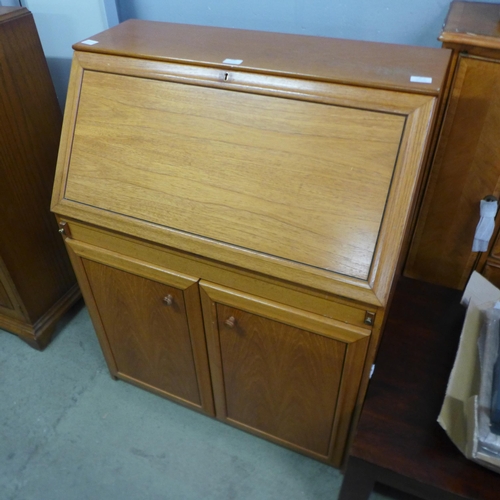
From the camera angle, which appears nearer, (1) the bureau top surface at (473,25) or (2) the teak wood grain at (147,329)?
(1) the bureau top surface at (473,25)

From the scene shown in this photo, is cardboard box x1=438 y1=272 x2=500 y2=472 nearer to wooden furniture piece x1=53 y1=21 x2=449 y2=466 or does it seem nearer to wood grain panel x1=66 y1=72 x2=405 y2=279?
wooden furniture piece x1=53 y1=21 x2=449 y2=466

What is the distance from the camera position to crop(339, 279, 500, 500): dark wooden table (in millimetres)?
883

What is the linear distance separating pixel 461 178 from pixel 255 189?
50 centimetres

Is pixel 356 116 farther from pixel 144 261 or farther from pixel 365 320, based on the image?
pixel 144 261

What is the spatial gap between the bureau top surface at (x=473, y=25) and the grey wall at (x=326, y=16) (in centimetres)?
7

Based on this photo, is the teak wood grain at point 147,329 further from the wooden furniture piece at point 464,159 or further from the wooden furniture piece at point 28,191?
the wooden furniture piece at point 464,159

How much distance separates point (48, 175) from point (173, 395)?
816 millimetres

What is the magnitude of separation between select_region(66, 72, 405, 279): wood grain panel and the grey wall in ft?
1.45

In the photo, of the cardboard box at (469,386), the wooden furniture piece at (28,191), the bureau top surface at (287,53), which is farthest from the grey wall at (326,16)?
the cardboard box at (469,386)

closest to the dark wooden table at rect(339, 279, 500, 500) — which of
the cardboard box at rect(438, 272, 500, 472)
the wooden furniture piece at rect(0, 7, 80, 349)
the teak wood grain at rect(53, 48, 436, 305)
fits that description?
the cardboard box at rect(438, 272, 500, 472)

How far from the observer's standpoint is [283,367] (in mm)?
1056

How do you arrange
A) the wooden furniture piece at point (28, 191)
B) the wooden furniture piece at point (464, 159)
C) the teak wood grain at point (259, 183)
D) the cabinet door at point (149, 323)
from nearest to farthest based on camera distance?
the teak wood grain at point (259, 183) → the wooden furniture piece at point (464, 159) → the cabinet door at point (149, 323) → the wooden furniture piece at point (28, 191)

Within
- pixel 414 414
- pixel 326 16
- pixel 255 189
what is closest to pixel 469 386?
pixel 414 414

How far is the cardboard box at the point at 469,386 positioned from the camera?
0.84m
